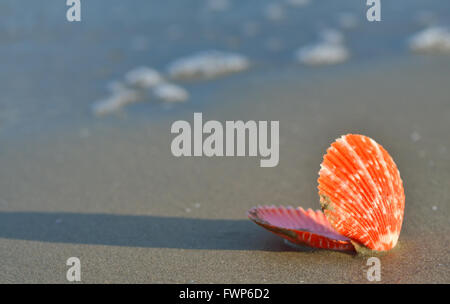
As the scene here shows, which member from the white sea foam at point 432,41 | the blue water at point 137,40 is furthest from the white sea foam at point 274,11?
the white sea foam at point 432,41

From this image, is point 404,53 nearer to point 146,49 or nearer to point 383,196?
point 146,49

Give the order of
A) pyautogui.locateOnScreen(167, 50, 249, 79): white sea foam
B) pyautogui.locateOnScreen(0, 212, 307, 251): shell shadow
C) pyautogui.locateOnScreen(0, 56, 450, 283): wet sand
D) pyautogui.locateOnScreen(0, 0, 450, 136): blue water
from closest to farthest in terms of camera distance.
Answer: pyautogui.locateOnScreen(0, 56, 450, 283): wet sand, pyautogui.locateOnScreen(0, 212, 307, 251): shell shadow, pyautogui.locateOnScreen(0, 0, 450, 136): blue water, pyautogui.locateOnScreen(167, 50, 249, 79): white sea foam

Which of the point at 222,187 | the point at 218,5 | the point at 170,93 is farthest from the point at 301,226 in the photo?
the point at 218,5

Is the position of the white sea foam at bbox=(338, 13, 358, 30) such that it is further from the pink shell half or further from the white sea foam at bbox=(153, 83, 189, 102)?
the pink shell half

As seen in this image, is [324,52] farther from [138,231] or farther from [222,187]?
[138,231]

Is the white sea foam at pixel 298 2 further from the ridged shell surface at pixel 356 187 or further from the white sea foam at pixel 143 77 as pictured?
the ridged shell surface at pixel 356 187

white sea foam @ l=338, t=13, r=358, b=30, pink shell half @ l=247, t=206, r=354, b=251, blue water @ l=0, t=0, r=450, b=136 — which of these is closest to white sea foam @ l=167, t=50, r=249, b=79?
blue water @ l=0, t=0, r=450, b=136
